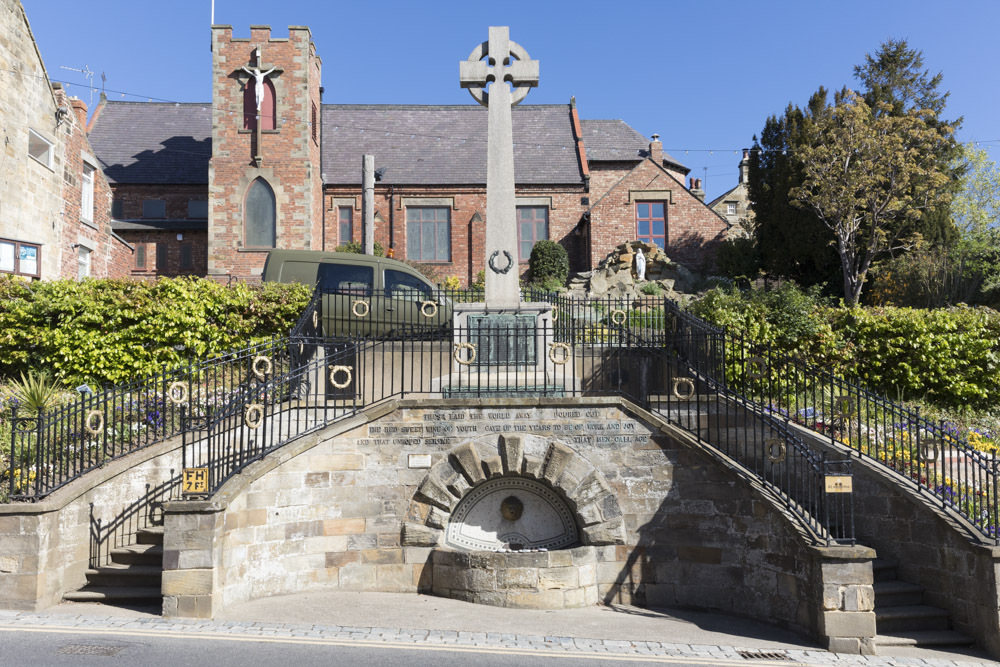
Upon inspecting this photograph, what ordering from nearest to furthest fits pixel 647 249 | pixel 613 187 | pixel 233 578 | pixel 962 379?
pixel 233 578 < pixel 962 379 < pixel 647 249 < pixel 613 187

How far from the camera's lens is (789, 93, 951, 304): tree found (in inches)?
800

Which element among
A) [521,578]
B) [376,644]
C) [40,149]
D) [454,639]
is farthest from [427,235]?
[376,644]

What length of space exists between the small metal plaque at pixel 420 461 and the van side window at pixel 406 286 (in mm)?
4690

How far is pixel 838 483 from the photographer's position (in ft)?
28.9

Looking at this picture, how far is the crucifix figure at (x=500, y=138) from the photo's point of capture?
39.7 ft

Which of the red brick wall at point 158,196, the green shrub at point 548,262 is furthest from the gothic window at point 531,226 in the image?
the red brick wall at point 158,196

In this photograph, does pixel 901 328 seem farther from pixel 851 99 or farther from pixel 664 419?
pixel 851 99

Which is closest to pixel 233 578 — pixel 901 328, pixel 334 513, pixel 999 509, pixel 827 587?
pixel 334 513

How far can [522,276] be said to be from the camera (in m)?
31.8

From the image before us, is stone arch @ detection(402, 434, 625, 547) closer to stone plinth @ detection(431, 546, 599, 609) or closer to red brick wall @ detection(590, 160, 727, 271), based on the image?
stone plinth @ detection(431, 546, 599, 609)

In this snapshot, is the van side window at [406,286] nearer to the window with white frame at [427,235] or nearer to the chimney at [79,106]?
the window with white frame at [427,235]

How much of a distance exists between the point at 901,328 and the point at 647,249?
14.7 meters

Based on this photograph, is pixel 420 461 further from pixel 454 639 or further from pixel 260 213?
pixel 260 213

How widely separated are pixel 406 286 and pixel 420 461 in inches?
216
